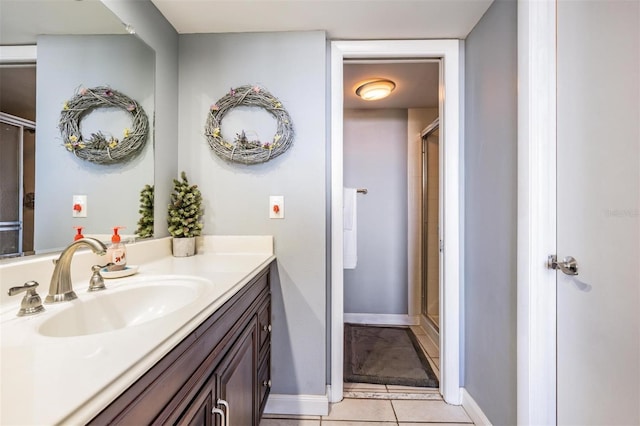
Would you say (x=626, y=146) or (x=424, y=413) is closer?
(x=626, y=146)

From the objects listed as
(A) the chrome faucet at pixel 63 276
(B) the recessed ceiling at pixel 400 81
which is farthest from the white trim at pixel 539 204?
(A) the chrome faucet at pixel 63 276

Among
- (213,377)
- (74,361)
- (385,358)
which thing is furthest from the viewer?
(385,358)

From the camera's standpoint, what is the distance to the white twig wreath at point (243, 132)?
1544 mm

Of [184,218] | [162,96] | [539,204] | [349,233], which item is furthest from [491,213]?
[162,96]

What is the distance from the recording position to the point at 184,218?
1.49 metres

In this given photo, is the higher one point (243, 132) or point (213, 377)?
point (243, 132)

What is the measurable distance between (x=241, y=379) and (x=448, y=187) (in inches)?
56.6

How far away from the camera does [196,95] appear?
5.31 ft

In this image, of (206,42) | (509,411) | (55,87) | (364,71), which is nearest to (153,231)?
(55,87)

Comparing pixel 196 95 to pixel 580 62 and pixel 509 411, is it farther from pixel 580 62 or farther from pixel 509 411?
pixel 509 411

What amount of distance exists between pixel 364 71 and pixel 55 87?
177cm

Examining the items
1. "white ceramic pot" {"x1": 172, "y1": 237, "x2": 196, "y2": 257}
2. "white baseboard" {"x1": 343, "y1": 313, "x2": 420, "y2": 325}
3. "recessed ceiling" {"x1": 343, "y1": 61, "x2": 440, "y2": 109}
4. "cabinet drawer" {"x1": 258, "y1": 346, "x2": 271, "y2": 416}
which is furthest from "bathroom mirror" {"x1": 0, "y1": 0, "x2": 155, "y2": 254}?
"white baseboard" {"x1": 343, "y1": 313, "x2": 420, "y2": 325}

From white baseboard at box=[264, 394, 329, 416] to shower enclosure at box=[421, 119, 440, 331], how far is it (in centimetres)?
134

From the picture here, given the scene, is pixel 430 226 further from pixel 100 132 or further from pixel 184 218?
pixel 100 132
